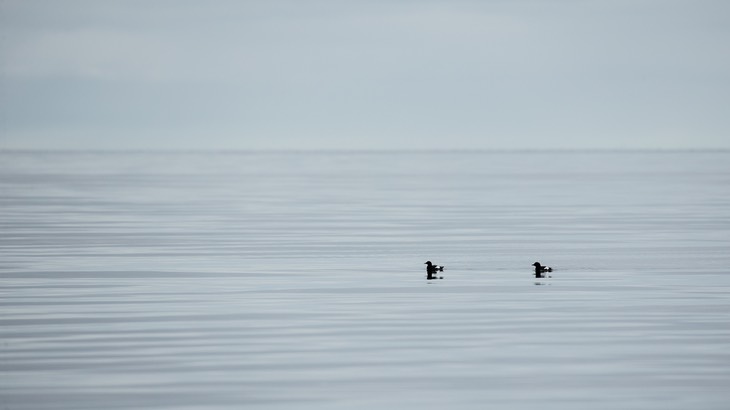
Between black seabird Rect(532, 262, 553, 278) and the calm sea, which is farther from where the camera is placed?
black seabird Rect(532, 262, 553, 278)

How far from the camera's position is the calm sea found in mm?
15188

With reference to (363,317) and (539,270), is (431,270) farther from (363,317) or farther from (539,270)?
(363,317)

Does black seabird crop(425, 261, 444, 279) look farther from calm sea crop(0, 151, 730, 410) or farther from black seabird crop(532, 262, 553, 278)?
black seabird crop(532, 262, 553, 278)

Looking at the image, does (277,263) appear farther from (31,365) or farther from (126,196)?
(126,196)

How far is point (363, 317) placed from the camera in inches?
818

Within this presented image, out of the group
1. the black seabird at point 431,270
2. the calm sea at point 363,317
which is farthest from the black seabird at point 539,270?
the black seabird at point 431,270

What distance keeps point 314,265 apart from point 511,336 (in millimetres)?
11422

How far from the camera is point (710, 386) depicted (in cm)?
1519

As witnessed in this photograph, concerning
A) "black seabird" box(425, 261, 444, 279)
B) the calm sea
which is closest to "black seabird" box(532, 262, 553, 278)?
the calm sea

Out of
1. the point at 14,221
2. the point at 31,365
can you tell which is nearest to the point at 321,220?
the point at 14,221

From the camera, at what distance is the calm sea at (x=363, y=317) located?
1519 cm

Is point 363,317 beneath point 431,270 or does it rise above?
beneath

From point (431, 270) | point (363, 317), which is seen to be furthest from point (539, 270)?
point (363, 317)

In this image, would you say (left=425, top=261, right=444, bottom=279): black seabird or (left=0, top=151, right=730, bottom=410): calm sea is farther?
(left=425, top=261, right=444, bottom=279): black seabird
